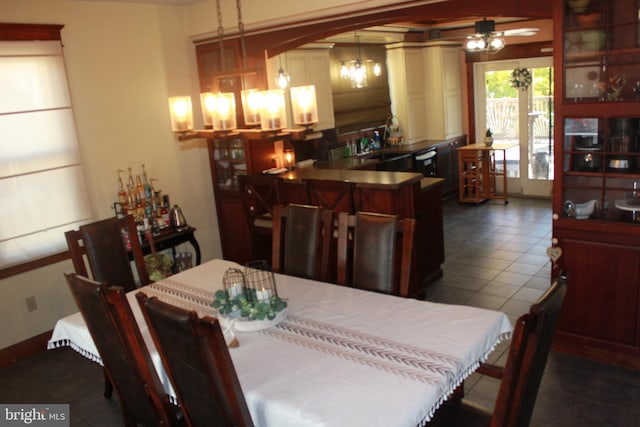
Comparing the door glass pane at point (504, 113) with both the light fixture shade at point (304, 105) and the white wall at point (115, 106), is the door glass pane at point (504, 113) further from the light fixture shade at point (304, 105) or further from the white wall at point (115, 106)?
the light fixture shade at point (304, 105)

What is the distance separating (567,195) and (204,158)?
3573 millimetres

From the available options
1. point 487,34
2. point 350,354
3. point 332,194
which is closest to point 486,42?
point 487,34

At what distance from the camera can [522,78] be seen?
780 centimetres

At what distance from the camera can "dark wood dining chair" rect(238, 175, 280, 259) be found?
5008 millimetres

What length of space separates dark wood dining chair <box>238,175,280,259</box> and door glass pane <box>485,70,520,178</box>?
4.51 meters

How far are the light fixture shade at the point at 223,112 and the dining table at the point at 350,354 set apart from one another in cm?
99

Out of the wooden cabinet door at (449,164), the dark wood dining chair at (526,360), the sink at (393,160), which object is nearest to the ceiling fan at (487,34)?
the sink at (393,160)

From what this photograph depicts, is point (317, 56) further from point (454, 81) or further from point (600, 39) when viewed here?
point (600, 39)

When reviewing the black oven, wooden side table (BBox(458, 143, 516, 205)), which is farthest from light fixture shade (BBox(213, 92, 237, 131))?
wooden side table (BBox(458, 143, 516, 205))

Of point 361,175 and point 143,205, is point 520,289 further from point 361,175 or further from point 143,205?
point 143,205

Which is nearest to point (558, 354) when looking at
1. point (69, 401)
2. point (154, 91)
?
point (69, 401)

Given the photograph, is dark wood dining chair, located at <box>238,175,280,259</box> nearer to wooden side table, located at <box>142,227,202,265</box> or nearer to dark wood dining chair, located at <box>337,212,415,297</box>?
wooden side table, located at <box>142,227,202,265</box>

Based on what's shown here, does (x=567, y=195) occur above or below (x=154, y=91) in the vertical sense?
below

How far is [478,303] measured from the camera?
4598mm
